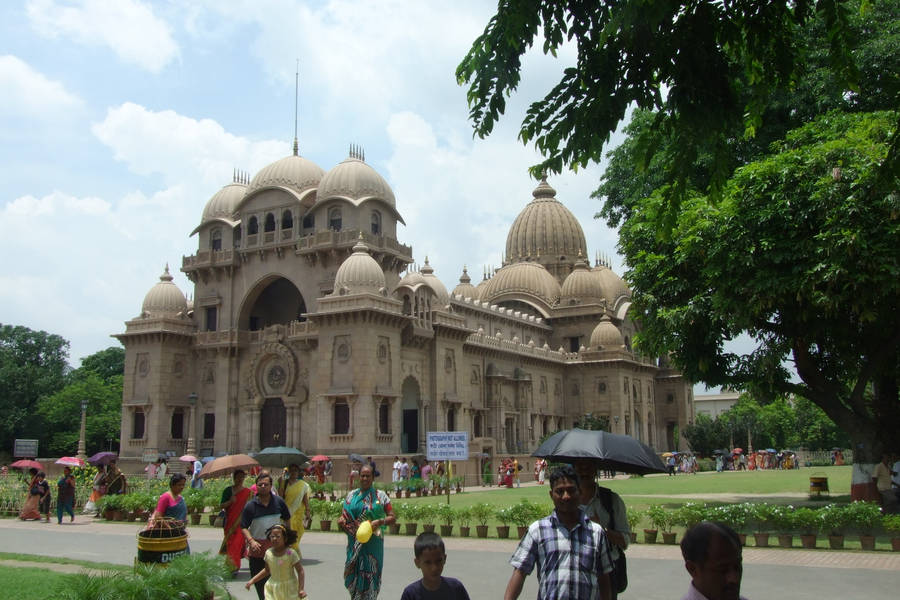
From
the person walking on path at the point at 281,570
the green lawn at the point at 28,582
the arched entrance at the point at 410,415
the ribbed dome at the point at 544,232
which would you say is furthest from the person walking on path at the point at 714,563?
the ribbed dome at the point at 544,232

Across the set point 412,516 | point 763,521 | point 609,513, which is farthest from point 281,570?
point 763,521

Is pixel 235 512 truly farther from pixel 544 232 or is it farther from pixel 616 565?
pixel 544 232

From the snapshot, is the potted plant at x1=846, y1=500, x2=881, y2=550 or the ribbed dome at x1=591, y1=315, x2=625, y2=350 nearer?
the potted plant at x1=846, y1=500, x2=881, y2=550

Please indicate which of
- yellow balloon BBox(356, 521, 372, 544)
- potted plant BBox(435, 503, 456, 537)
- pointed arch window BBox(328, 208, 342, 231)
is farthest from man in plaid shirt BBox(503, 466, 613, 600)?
pointed arch window BBox(328, 208, 342, 231)

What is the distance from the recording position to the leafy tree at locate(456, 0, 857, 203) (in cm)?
630

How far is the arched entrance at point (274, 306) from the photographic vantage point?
45966 mm

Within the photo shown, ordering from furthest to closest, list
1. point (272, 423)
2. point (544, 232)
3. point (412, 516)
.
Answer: point (544, 232) → point (272, 423) → point (412, 516)

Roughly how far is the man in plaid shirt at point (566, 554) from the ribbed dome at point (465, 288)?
2278 inches

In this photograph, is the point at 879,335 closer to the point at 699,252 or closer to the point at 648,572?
the point at 699,252

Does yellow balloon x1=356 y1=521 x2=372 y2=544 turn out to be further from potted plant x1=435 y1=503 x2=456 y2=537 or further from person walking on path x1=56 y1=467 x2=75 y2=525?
person walking on path x1=56 y1=467 x2=75 y2=525

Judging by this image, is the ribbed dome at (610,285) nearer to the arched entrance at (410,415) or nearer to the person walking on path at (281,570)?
the arched entrance at (410,415)

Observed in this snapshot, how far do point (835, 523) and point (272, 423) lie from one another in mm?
31575

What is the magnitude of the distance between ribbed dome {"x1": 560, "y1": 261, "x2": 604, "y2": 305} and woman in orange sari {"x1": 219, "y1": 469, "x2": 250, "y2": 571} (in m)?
53.1

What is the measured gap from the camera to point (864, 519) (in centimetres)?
1577
